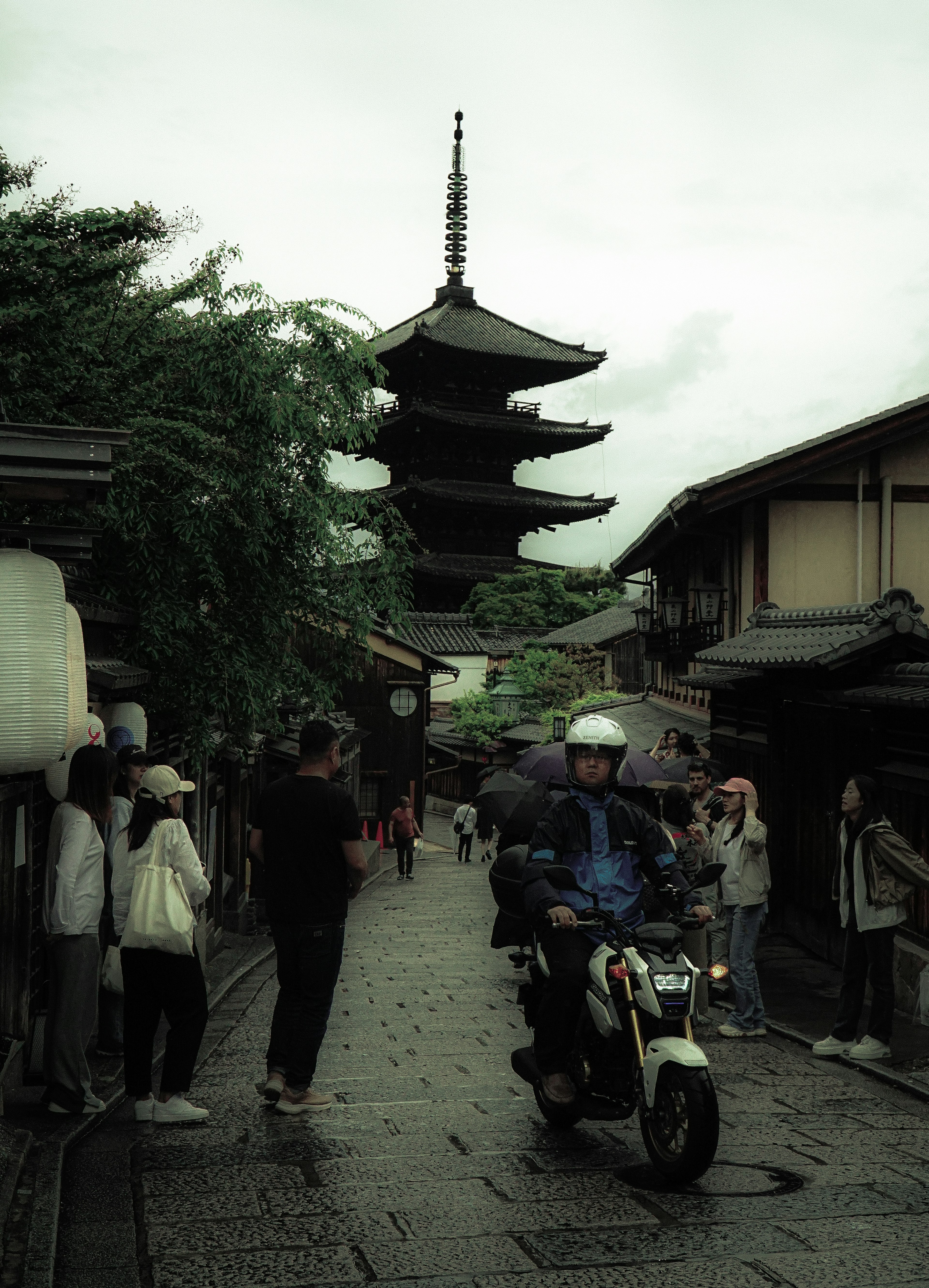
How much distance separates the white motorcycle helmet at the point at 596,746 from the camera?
5359mm

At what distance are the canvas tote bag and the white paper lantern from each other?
2.80 metres

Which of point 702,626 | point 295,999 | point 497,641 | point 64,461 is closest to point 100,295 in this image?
point 64,461

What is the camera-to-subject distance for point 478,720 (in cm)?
4291

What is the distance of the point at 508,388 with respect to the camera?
51.2 meters

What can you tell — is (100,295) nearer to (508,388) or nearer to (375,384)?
(375,384)

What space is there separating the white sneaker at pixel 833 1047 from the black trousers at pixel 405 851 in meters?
19.4

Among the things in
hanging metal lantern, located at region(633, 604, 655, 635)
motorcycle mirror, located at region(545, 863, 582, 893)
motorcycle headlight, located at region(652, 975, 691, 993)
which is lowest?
motorcycle headlight, located at region(652, 975, 691, 993)

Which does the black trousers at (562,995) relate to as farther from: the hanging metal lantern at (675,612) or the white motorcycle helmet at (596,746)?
the hanging metal lantern at (675,612)

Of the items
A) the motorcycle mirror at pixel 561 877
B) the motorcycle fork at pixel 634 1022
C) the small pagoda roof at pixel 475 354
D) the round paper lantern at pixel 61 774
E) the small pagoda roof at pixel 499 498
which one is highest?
the small pagoda roof at pixel 475 354

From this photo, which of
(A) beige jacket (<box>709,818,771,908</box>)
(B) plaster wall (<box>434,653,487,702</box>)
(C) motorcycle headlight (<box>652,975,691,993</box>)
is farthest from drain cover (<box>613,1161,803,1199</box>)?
(B) plaster wall (<box>434,653,487,702</box>)

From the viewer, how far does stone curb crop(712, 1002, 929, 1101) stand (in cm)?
654

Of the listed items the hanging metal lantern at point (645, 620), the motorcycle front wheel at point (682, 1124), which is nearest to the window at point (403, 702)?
the hanging metal lantern at point (645, 620)

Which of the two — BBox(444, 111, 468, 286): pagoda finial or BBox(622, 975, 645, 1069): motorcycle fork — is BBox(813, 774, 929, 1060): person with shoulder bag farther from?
BBox(444, 111, 468, 286): pagoda finial

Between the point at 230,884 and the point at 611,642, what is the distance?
30.7 m
